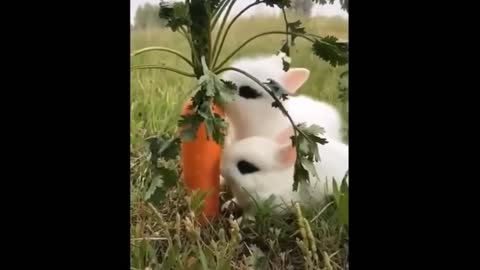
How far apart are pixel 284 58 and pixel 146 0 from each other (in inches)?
7.7

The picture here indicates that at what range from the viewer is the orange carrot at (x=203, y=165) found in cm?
111

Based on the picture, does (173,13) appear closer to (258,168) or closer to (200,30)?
(200,30)

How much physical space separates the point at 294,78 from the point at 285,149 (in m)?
0.10

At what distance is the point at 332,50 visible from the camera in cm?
111

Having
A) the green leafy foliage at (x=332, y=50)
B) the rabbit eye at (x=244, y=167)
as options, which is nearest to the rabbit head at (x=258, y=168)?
the rabbit eye at (x=244, y=167)

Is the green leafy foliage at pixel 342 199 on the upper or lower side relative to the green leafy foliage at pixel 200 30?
lower

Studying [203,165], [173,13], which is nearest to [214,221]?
[203,165]

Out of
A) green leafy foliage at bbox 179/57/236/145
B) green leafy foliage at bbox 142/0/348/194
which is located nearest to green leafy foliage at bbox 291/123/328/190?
green leafy foliage at bbox 142/0/348/194

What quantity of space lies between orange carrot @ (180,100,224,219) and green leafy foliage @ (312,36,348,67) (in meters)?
0.15

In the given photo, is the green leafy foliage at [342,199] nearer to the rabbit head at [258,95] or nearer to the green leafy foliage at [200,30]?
the rabbit head at [258,95]

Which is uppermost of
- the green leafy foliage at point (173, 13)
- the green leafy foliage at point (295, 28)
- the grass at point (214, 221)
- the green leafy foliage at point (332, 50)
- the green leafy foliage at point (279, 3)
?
the green leafy foliage at point (279, 3)

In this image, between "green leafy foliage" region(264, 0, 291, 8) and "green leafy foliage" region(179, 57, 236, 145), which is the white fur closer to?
"green leafy foliage" region(179, 57, 236, 145)

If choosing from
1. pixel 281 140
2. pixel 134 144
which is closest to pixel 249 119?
pixel 281 140

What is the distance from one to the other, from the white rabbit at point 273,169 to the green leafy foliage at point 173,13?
0.59 feet
